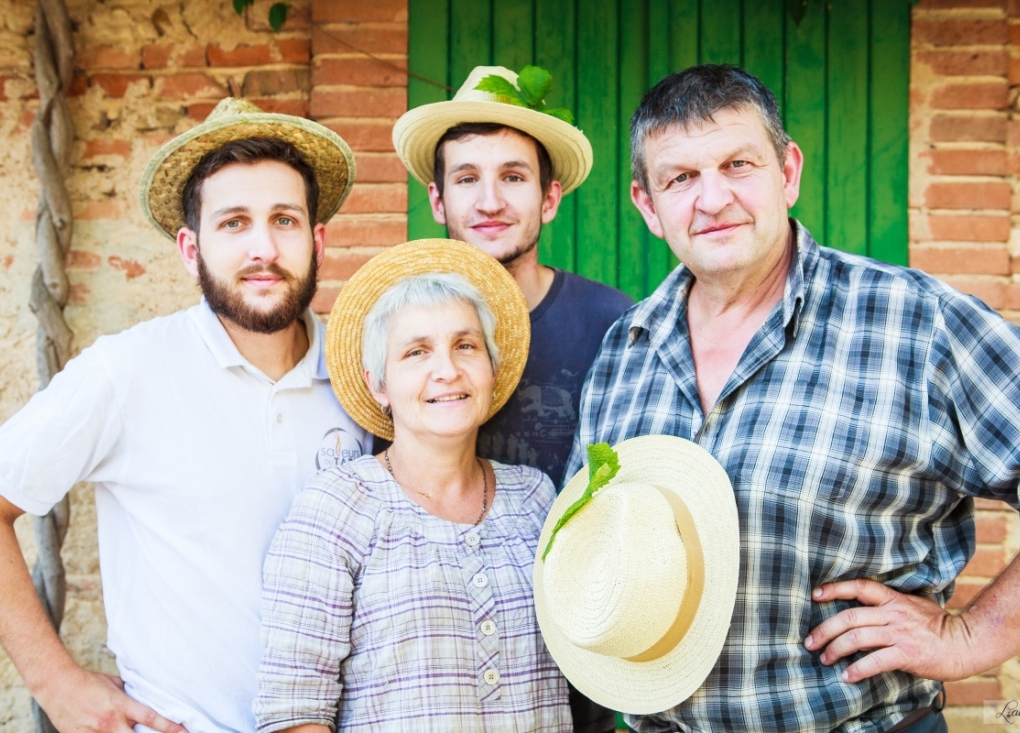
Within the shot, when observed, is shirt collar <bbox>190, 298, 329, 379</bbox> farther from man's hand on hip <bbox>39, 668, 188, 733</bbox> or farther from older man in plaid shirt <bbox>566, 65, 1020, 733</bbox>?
older man in plaid shirt <bbox>566, 65, 1020, 733</bbox>

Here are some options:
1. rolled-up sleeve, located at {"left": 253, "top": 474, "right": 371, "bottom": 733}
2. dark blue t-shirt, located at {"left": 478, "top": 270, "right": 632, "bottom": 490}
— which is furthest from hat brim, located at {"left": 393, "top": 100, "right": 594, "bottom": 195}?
rolled-up sleeve, located at {"left": 253, "top": 474, "right": 371, "bottom": 733}

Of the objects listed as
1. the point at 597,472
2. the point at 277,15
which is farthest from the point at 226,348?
the point at 277,15

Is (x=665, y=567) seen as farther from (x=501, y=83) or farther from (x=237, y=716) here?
(x=501, y=83)

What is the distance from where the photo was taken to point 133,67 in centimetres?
355

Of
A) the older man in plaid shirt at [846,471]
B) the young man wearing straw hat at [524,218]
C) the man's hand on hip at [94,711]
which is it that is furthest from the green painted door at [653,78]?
the man's hand on hip at [94,711]

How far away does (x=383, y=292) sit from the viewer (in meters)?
2.45

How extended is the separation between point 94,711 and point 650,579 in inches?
54.1

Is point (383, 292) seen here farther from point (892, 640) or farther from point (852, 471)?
point (892, 640)

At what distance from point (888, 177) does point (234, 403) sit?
264 centimetres

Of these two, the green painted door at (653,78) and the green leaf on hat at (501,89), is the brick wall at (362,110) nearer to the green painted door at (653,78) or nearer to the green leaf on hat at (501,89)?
the green painted door at (653,78)

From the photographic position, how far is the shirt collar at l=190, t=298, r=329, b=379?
94.0 inches

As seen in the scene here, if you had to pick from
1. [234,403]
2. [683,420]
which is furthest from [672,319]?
[234,403]

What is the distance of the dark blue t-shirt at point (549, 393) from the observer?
2652 millimetres

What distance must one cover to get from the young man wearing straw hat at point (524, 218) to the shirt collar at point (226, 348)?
53cm
